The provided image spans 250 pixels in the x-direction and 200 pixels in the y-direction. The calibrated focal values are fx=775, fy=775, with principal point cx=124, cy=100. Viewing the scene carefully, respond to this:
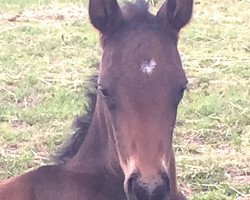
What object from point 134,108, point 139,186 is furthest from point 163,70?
point 139,186

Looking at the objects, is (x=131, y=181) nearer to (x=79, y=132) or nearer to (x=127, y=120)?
(x=127, y=120)

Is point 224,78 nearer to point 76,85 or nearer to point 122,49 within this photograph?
point 76,85

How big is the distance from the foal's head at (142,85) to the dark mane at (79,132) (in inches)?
14.2

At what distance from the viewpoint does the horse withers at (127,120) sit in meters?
3.51

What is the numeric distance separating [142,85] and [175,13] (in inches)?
23.2

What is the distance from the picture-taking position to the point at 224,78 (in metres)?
8.77

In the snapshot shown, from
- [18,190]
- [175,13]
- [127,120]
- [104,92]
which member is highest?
[175,13]

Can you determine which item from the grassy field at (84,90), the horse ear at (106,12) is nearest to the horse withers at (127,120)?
the horse ear at (106,12)

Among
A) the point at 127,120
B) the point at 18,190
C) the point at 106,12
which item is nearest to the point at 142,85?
the point at 127,120

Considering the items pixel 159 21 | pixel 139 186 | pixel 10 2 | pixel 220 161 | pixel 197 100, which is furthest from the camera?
pixel 10 2

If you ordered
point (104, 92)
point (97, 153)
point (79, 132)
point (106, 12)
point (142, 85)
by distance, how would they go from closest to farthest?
1. point (142, 85)
2. point (104, 92)
3. point (106, 12)
4. point (97, 153)
5. point (79, 132)

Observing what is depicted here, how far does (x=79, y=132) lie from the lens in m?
4.40

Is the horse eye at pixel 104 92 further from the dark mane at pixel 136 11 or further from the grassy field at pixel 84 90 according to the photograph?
the grassy field at pixel 84 90

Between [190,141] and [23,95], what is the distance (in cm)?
215
